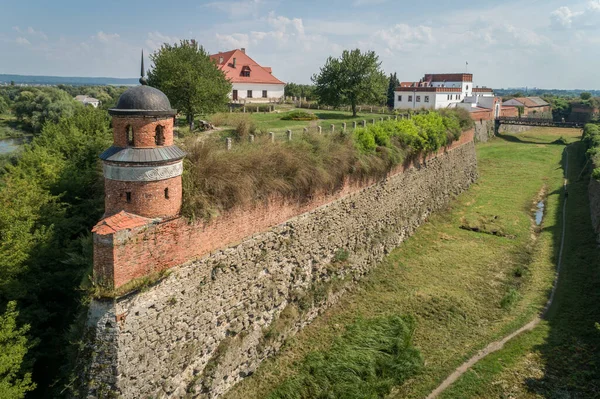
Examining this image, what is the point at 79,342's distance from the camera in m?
Answer: 7.16

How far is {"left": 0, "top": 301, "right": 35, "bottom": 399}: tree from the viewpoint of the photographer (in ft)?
23.0

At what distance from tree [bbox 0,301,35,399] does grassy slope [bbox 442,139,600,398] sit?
25.9ft

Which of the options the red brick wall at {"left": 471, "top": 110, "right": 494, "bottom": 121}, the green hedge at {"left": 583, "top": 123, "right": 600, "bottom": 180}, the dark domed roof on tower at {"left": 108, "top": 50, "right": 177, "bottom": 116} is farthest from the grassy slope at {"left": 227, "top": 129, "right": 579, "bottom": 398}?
the red brick wall at {"left": 471, "top": 110, "right": 494, "bottom": 121}

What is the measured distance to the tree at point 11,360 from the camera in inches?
276

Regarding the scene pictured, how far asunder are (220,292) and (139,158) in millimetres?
3363

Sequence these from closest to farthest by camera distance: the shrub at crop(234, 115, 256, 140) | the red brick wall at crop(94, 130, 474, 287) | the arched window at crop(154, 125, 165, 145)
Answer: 1. the red brick wall at crop(94, 130, 474, 287)
2. the arched window at crop(154, 125, 165, 145)
3. the shrub at crop(234, 115, 256, 140)

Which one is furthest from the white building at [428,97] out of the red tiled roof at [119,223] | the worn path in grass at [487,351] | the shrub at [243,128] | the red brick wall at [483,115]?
the red tiled roof at [119,223]

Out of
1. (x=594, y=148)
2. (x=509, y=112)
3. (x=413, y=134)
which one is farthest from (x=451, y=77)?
(x=413, y=134)

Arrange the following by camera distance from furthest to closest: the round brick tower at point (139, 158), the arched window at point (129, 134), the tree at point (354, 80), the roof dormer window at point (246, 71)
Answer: the roof dormer window at point (246, 71) → the tree at point (354, 80) → the arched window at point (129, 134) → the round brick tower at point (139, 158)

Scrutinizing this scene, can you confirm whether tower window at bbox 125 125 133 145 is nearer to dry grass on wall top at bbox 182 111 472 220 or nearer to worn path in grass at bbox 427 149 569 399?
dry grass on wall top at bbox 182 111 472 220

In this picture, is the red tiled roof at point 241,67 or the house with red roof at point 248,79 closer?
the house with red roof at point 248,79

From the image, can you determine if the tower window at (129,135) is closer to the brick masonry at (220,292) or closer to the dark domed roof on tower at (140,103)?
the dark domed roof on tower at (140,103)

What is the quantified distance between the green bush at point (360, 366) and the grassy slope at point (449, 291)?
31cm

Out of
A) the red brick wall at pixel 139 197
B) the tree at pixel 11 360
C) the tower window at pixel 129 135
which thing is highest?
the tower window at pixel 129 135
